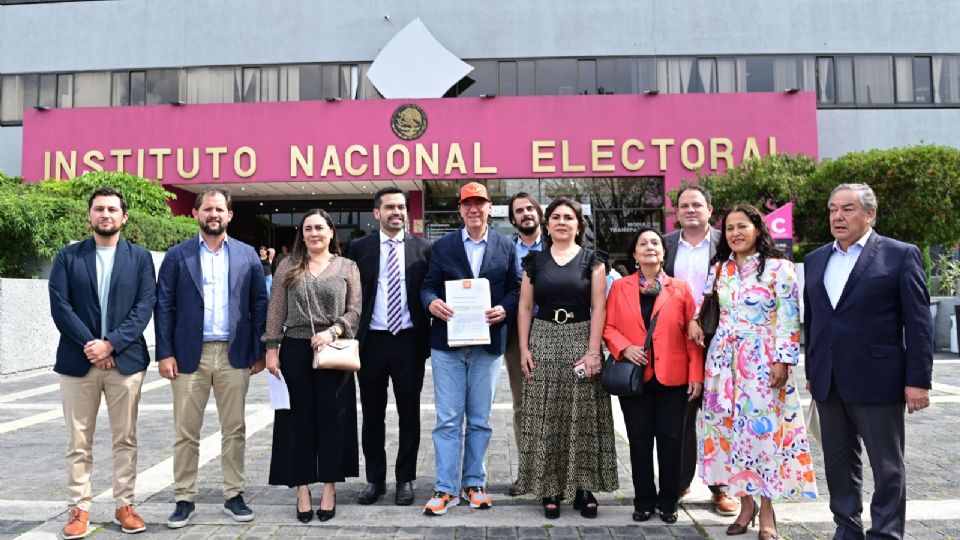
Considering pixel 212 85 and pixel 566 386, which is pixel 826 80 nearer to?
pixel 212 85

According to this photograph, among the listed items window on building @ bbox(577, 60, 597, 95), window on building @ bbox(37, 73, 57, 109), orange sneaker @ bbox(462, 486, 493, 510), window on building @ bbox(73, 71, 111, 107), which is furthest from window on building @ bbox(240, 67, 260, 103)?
orange sneaker @ bbox(462, 486, 493, 510)

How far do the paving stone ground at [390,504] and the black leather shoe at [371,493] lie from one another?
0.19 ft

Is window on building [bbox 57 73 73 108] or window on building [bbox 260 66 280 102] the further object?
window on building [bbox 57 73 73 108]

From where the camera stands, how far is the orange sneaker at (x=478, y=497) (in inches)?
165

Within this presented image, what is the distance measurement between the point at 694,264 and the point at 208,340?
3.23 m

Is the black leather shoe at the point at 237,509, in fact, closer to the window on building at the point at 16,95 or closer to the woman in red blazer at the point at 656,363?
the woman in red blazer at the point at 656,363

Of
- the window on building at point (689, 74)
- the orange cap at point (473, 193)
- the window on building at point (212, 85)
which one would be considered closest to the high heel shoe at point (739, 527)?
the orange cap at point (473, 193)

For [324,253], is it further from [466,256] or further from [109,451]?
[109,451]

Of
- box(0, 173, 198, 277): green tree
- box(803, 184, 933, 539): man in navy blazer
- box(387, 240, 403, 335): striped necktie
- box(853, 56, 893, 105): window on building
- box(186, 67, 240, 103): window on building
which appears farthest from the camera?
box(186, 67, 240, 103): window on building

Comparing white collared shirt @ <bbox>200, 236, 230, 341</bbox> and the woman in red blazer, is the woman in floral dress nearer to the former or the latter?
the woman in red blazer

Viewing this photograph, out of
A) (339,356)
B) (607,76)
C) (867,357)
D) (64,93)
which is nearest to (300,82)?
(64,93)

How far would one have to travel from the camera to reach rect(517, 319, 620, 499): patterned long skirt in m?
3.99

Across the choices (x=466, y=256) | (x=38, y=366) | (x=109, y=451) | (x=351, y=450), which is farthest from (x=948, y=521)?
(x=38, y=366)

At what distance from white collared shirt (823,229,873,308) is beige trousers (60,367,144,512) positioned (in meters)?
4.08
